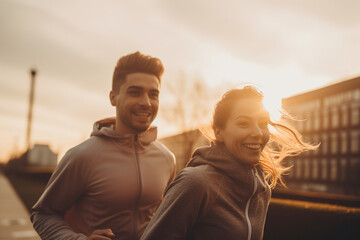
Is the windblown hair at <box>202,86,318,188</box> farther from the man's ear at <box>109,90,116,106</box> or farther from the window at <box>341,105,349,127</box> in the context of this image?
the window at <box>341,105,349,127</box>

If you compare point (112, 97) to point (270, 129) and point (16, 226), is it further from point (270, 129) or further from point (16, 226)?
point (16, 226)

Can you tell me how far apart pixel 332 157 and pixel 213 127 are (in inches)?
2655

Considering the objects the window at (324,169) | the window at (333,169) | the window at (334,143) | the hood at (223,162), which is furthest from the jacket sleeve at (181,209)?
the window at (324,169)

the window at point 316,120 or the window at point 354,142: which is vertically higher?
the window at point 316,120

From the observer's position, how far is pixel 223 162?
82.0 inches

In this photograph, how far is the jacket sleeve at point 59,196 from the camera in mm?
2512

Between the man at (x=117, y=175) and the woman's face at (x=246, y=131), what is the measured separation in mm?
793

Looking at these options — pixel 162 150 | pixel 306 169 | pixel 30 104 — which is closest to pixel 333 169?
pixel 306 169

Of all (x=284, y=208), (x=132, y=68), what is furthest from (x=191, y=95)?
(x=132, y=68)

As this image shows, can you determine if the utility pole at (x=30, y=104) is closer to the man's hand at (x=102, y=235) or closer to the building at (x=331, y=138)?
the man's hand at (x=102, y=235)

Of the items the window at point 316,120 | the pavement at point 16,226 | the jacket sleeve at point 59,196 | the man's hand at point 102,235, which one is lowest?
the pavement at point 16,226

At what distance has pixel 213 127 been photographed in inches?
88.2

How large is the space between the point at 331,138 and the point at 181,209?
69403 millimetres

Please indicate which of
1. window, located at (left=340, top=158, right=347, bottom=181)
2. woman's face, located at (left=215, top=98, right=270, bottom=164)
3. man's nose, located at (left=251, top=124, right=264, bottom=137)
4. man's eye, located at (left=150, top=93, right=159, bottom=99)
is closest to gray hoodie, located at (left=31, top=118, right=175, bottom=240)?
man's eye, located at (left=150, top=93, right=159, bottom=99)
